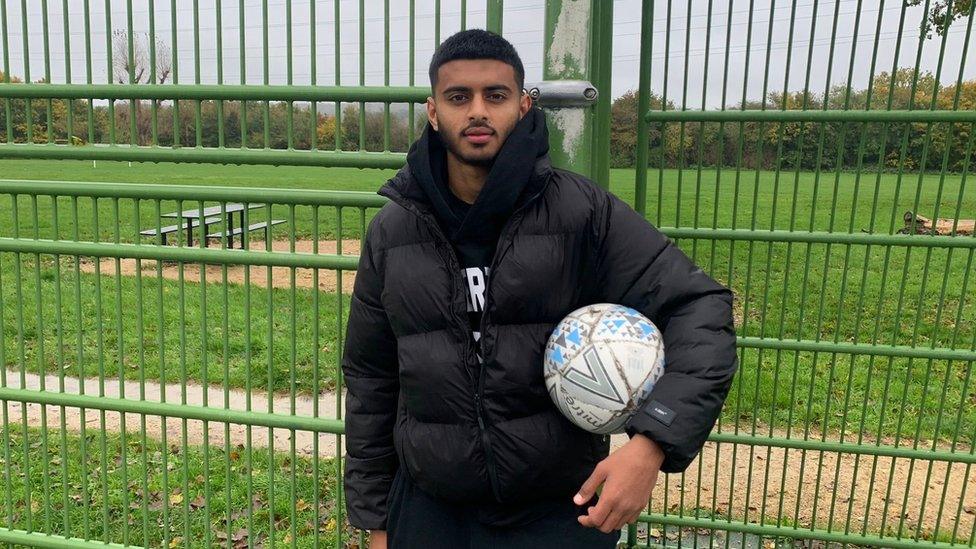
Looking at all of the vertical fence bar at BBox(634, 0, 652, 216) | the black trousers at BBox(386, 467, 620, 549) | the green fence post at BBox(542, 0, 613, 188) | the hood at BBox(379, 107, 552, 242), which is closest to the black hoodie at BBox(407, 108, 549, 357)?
the hood at BBox(379, 107, 552, 242)

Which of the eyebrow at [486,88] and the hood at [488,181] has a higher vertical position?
the eyebrow at [486,88]

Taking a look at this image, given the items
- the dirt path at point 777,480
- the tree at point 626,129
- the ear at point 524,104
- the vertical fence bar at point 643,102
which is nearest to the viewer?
the ear at point 524,104

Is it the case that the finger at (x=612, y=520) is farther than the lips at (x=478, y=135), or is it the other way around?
the lips at (x=478, y=135)

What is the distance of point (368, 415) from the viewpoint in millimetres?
2412

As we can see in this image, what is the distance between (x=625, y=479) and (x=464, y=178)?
3.07ft

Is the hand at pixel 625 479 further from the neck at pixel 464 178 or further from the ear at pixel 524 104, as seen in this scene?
the ear at pixel 524 104

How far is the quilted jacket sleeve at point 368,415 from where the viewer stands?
2355 millimetres

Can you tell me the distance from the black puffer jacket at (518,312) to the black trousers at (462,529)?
0.33ft

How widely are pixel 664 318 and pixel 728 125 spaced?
169 cm

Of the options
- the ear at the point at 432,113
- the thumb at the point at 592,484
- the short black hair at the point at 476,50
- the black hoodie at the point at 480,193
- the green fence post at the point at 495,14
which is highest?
the green fence post at the point at 495,14

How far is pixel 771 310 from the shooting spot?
8812 millimetres

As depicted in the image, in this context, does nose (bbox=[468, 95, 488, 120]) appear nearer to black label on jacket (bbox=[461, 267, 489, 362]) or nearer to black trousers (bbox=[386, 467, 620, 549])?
black label on jacket (bbox=[461, 267, 489, 362])

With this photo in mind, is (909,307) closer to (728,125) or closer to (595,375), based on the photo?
(728,125)

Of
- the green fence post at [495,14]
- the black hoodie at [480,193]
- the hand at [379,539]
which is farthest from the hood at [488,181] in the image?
the hand at [379,539]
